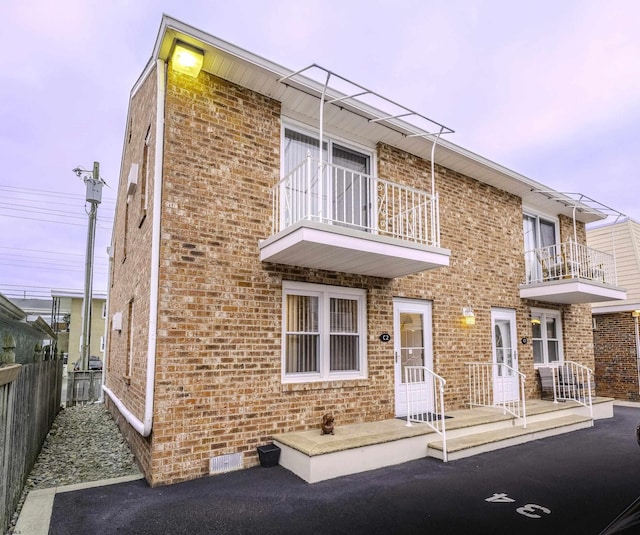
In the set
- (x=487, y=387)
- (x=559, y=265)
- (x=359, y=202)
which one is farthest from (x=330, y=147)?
(x=559, y=265)

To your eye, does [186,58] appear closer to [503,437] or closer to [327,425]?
[327,425]

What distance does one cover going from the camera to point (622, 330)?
43.7 ft

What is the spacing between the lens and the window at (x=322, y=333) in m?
6.41

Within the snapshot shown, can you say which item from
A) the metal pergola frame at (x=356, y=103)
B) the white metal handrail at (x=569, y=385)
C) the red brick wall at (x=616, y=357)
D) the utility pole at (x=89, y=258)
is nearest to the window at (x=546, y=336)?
the white metal handrail at (x=569, y=385)

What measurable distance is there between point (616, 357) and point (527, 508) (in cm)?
1145

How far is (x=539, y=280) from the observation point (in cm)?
1034

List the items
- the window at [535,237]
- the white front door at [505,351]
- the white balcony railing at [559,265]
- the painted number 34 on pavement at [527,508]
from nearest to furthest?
the painted number 34 on pavement at [527,508] → the white front door at [505,351] → the white balcony railing at [559,265] → the window at [535,237]

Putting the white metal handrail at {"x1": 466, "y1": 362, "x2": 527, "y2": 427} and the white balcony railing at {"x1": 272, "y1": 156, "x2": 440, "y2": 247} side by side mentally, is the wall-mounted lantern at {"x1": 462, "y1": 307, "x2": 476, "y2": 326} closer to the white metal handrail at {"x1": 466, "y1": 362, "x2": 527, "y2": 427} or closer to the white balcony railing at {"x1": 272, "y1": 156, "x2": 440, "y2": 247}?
the white metal handrail at {"x1": 466, "y1": 362, "x2": 527, "y2": 427}

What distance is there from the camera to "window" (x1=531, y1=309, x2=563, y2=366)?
405 inches

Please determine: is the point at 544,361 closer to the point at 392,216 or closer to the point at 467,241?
the point at 467,241

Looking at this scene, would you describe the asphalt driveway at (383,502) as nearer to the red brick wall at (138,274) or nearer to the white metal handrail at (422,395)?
the red brick wall at (138,274)

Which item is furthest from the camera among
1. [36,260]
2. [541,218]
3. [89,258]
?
[36,260]

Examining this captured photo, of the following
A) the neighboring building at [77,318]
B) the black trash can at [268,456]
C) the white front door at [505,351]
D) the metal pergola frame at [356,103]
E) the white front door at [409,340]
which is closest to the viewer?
the black trash can at [268,456]

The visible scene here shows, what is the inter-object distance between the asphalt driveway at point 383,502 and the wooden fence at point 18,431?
48 cm
